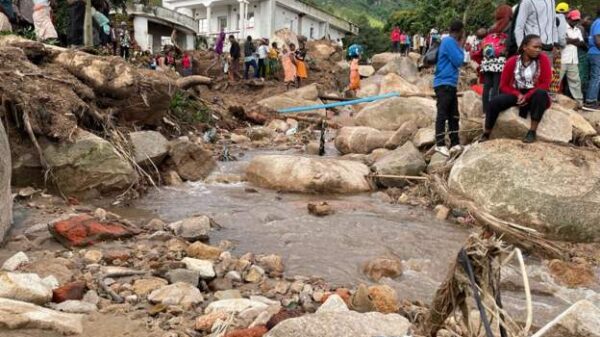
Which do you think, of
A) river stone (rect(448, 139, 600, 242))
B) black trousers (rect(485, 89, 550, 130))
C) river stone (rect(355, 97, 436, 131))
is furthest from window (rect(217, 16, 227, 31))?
river stone (rect(448, 139, 600, 242))

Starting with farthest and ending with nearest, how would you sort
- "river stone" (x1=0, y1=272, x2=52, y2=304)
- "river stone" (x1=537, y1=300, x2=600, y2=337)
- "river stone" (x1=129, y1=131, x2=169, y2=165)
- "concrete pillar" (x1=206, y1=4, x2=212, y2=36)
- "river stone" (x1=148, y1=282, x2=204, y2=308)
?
"concrete pillar" (x1=206, y1=4, x2=212, y2=36)
"river stone" (x1=129, y1=131, x2=169, y2=165)
"river stone" (x1=148, y1=282, x2=204, y2=308)
"river stone" (x1=0, y1=272, x2=52, y2=304)
"river stone" (x1=537, y1=300, x2=600, y2=337)

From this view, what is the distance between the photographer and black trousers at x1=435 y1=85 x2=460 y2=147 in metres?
6.85

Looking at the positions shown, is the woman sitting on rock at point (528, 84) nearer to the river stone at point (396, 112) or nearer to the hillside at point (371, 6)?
the river stone at point (396, 112)

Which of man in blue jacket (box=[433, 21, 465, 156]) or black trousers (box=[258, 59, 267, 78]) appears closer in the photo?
man in blue jacket (box=[433, 21, 465, 156])

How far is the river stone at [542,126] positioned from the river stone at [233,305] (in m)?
4.33

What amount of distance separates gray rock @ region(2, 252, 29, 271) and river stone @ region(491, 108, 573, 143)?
17.5 feet

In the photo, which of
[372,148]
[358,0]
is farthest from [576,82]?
[358,0]

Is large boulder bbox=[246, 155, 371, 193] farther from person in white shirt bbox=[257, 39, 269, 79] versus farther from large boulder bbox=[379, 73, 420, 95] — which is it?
person in white shirt bbox=[257, 39, 269, 79]

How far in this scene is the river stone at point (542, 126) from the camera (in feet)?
20.7

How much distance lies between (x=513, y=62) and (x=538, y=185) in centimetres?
148

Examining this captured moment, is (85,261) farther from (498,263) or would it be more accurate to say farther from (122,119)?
(122,119)

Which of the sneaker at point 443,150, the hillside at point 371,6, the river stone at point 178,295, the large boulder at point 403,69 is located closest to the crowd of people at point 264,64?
the large boulder at point 403,69

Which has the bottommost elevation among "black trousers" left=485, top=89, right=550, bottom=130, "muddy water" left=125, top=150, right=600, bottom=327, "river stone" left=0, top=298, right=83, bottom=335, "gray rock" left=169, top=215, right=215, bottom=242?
"muddy water" left=125, top=150, right=600, bottom=327

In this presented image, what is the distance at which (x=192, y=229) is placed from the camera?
16.4 feet
